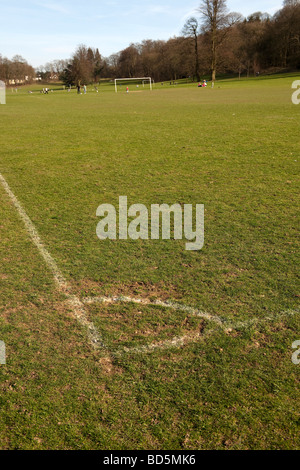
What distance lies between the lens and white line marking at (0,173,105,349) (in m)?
3.71

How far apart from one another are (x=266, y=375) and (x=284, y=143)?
961 cm

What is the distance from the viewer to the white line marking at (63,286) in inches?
146

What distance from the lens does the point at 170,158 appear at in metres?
10.2

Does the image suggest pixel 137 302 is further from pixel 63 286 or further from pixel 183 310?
pixel 63 286

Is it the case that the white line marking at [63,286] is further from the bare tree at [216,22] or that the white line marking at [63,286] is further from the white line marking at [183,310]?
the bare tree at [216,22]

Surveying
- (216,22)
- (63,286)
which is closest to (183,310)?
(63,286)

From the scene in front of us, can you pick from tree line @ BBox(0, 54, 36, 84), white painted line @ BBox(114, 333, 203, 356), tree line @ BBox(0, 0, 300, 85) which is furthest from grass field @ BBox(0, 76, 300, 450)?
tree line @ BBox(0, 54, 36, 84)

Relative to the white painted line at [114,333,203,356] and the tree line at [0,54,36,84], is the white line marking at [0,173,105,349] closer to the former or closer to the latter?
the white painted line at [114,333,203,356]

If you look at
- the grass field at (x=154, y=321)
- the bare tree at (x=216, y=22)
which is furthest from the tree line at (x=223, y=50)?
the grass field at (x=154, y=321)

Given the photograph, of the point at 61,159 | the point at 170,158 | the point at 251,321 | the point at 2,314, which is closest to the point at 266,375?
the point at 251,321

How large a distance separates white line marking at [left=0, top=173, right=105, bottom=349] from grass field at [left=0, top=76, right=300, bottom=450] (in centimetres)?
5

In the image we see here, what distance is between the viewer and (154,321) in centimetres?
391

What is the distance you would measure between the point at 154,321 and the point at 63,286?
4.53 ft
